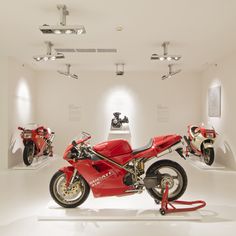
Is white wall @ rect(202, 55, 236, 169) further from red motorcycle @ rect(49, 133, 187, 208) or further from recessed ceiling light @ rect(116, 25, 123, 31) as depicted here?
red motorcycle @ rect(49, 133, 187, 208)

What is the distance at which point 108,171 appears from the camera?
362 centimetres

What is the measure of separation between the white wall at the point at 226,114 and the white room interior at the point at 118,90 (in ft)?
0.08

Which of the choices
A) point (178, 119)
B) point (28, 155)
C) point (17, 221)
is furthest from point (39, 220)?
point (178, 119)

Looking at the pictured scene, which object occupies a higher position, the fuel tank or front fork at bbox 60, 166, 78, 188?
the fuel tank

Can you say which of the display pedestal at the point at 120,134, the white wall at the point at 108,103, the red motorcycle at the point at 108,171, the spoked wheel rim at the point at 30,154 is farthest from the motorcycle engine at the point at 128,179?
the white wall at the point at 108,103

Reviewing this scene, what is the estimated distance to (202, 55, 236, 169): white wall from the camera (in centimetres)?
653

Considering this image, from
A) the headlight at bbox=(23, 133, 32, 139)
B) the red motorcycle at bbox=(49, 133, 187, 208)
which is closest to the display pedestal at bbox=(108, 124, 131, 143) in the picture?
the headlight at bbox=(23, 133, 32, 139)

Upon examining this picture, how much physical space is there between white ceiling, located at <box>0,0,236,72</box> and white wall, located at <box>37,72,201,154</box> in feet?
7.45

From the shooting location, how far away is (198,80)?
30.4 ft

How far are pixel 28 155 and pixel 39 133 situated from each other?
2.18ft

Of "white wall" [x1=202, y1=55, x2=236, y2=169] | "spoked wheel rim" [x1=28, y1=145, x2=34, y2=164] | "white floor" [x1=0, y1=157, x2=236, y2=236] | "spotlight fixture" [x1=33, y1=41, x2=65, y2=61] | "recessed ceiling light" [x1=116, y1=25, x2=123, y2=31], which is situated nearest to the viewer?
"white floor" [x1=0, y1=157, x2=236, y2=236]

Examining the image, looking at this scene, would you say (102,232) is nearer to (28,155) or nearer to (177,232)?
(177,232)

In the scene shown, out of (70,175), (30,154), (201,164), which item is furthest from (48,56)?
(201,164)

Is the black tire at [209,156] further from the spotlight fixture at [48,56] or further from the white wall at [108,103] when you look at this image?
the spotlight fixture at [48,56]
